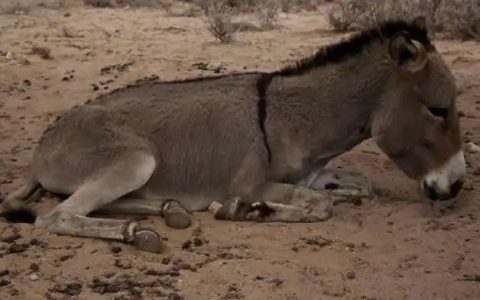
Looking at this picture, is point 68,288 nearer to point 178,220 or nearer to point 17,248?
point 17,248

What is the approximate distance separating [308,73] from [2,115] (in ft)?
11.8

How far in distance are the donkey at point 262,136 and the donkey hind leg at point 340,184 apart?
0.04ft

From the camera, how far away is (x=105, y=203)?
5566 millimetres

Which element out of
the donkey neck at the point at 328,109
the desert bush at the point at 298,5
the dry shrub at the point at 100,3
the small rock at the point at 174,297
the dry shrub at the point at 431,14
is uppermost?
the donkey neck at the point at 328,109

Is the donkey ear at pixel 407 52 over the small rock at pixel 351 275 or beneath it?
over

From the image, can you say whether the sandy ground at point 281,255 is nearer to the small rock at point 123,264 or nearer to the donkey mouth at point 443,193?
the small rock at point 123,264

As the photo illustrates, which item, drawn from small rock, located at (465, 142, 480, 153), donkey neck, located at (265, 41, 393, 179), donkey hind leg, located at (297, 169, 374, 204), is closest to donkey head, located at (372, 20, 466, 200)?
donkey neck, located at (265, 41, 393, 179)

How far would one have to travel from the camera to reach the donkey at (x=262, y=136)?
18.7 ft

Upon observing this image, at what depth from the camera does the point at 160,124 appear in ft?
19.8

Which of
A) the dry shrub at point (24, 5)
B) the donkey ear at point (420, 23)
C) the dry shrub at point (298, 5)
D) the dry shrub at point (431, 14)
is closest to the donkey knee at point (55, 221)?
the donkey ear at point (420, 23)

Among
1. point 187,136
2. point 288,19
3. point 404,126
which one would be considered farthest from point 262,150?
point 288,19

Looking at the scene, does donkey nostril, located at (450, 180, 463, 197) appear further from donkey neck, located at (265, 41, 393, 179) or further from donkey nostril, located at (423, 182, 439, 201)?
donkey neck, located at (265, 41, 393, 179)

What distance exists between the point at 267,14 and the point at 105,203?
881 centimetres

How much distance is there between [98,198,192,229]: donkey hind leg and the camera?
221 inches
